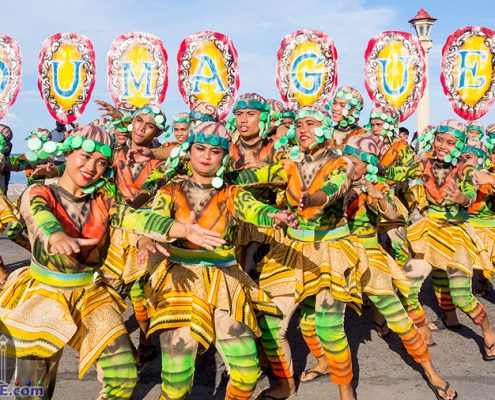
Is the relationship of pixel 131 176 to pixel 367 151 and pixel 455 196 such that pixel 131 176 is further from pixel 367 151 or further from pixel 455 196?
pixel 455 196

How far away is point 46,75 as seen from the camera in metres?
12.6

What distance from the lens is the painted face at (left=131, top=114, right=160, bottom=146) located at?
5246 mm

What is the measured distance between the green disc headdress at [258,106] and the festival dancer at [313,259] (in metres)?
0.85

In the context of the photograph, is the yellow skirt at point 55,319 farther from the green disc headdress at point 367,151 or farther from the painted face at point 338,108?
the painted face at point 338,108

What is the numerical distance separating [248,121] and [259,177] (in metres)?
1.03

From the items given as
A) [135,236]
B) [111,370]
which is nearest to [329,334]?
[111,370]

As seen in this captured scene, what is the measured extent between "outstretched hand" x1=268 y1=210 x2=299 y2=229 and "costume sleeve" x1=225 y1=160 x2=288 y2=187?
0.94 meters

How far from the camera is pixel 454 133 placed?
506 centimetres

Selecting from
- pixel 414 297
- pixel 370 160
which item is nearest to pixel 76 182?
pixel 370 160

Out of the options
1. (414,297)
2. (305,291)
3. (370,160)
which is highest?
(370,160)

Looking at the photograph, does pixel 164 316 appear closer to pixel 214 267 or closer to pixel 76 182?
pixel 214 267

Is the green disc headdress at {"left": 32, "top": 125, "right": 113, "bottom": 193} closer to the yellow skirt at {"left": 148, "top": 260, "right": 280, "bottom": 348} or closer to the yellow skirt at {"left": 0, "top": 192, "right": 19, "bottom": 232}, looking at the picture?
the yellow skirt at {"left": 148, "top": 260, "right": 280, "bottom": 348}

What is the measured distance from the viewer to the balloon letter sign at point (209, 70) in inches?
448

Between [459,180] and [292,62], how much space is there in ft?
22.3
